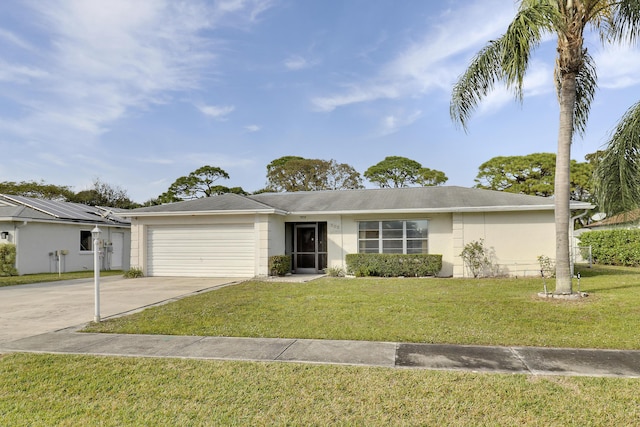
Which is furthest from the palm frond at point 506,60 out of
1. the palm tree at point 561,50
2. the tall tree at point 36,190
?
the tall tree at point 36,190

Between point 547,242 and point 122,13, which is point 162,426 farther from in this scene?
point 547,242

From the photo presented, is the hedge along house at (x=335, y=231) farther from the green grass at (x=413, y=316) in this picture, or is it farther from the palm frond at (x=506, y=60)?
the palm frond at (x=506, y=60)

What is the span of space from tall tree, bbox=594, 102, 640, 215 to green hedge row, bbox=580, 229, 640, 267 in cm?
1392

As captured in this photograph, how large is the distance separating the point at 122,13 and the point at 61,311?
849cm

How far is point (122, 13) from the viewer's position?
36.5 feet

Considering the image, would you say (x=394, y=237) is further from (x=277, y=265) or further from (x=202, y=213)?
(x=202, y=213)

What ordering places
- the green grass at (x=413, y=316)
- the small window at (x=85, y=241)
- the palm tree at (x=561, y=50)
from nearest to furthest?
the green grass at (x=413, y=316) → the palm tree at (x=561, y=50) → the small window at (x=85, y=241)

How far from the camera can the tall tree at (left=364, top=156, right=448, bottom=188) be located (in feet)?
131

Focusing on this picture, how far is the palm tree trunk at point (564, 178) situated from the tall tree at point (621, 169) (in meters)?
0.86

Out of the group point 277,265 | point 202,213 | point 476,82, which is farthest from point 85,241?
point 476,82

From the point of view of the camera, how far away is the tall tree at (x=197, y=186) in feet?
126

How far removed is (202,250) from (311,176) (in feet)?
82.5

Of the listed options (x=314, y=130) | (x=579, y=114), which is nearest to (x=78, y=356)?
(x=579, y=114)

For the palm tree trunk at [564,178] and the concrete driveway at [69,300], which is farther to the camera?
the palm tree trunk at [564,178]
